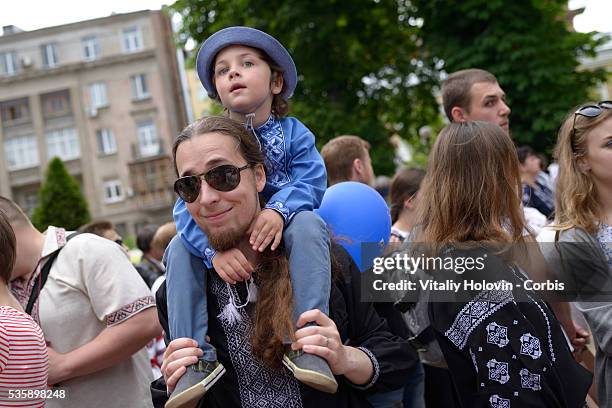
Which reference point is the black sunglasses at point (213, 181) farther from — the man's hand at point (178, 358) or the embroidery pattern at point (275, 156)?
the man's hand at point (178, 358)

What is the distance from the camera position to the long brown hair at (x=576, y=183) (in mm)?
3084

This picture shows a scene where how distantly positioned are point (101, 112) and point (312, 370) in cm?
4583

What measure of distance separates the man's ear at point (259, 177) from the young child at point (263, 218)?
2.6 inches

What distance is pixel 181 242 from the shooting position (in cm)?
259

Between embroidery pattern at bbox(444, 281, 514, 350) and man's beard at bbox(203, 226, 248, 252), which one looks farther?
embroidery pattern at bbox(444, 281, 514, 350)

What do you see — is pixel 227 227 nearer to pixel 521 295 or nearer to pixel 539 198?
pixel 521 295

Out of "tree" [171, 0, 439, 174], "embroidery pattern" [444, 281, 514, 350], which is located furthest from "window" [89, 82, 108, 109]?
"embroidery pattern" [444, 281, 514, 350]

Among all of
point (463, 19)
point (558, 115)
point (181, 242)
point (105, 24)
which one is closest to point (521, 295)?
point (181, 242)

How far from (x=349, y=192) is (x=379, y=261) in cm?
51

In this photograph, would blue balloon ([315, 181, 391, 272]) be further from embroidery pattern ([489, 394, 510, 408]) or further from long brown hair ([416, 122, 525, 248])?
embroidery pattern ([489, 394, 510, 408])

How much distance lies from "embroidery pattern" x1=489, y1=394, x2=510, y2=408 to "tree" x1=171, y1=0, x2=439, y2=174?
12.7 m

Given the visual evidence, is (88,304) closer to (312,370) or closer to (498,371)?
(312,370)

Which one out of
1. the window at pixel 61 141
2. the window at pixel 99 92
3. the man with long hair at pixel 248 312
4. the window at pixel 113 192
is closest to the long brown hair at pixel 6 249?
the man with long hair at pixel 248 312

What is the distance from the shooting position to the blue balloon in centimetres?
338
